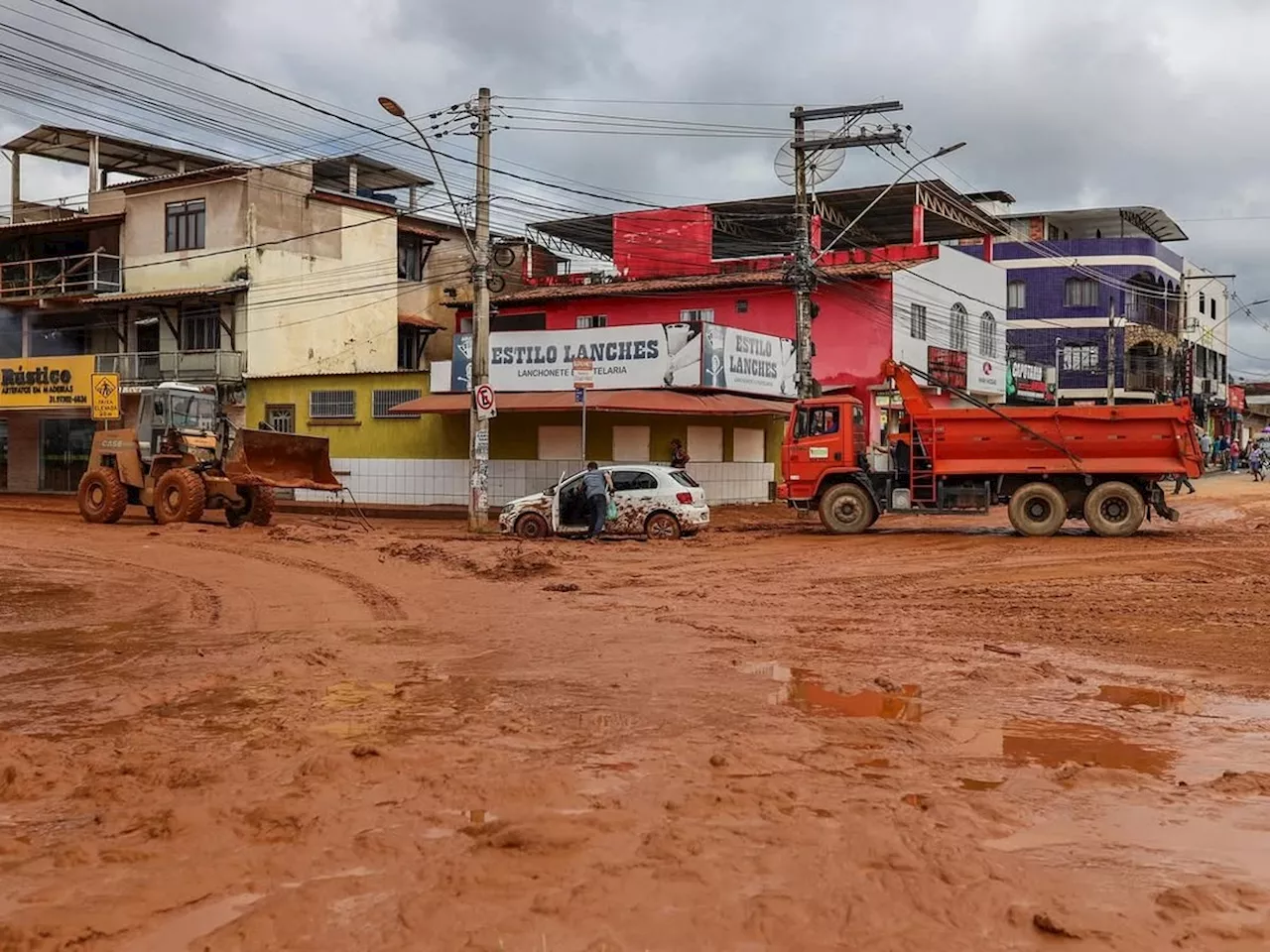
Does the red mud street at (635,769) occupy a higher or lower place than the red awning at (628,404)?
lower

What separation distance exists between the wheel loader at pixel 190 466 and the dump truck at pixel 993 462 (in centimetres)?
941

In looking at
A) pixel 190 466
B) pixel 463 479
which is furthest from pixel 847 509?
pixel 190 466

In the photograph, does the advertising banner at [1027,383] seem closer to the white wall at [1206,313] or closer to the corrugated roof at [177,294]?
the white wall at [1206,313]

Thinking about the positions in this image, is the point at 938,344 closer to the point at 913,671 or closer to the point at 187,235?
the point at 187,235

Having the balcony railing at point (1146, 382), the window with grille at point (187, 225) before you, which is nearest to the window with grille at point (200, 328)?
the window with grille at point (187, 225)

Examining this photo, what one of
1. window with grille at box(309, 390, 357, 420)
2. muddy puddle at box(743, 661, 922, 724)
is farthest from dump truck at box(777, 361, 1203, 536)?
window with grille at box(309, 390, 357, 420)

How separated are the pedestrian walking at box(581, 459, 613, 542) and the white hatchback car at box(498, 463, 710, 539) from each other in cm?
28

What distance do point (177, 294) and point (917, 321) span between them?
22.9 m

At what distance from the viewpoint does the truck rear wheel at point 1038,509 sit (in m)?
19.3

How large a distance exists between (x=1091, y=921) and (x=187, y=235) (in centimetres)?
3703

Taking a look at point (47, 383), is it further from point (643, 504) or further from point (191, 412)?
point (643, 504)

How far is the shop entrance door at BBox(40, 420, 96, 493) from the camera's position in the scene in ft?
120

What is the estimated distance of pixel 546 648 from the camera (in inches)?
384

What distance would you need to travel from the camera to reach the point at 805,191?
1014 inches
